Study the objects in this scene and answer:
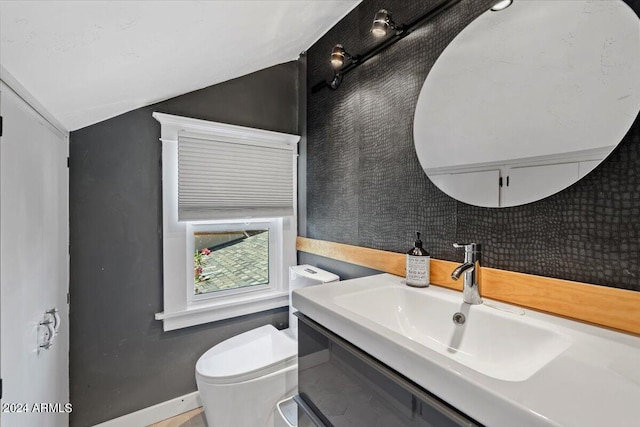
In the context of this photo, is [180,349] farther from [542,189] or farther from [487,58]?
[487,58]

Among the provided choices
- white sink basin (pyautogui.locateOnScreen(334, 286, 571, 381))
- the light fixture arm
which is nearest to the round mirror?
the light fixture arm

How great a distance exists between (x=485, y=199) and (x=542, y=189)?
17 centimetres

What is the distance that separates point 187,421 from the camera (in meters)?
1.72

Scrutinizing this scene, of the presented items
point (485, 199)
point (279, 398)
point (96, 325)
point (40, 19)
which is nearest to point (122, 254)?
point (96, 325)

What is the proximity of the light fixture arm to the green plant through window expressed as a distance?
3.77 feet

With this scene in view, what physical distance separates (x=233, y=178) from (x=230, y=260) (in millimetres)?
563

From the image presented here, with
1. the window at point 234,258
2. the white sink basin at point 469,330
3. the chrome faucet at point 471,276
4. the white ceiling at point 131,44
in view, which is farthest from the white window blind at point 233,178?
the chrome faucet at point 471,276

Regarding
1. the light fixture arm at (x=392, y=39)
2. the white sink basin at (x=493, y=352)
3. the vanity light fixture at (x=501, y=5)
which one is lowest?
the white sink basin at (x=493, y=352)

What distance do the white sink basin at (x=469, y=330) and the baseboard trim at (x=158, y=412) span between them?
1.47 metres

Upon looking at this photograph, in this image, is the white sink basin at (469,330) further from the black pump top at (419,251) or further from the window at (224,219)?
the window at (224,219)

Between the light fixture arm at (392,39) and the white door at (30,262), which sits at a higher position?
the light fixture arm at (392,39)

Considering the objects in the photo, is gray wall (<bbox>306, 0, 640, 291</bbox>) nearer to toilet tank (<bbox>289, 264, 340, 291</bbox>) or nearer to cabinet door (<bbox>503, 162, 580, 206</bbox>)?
cabinet door (<bbox>503, 162, 580, 206</bbox>)

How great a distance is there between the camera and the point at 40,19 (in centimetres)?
61

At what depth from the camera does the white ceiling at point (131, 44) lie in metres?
0.65
